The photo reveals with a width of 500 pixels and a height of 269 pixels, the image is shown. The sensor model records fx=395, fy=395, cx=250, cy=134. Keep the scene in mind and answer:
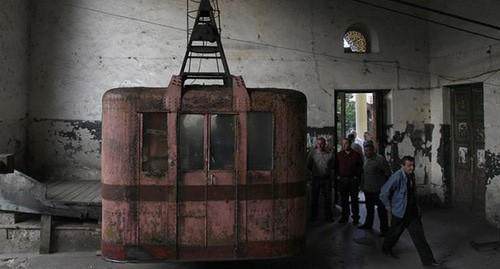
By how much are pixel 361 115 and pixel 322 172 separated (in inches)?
564

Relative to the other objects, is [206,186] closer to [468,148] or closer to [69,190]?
[69,190]

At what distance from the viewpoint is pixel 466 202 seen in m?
7.98

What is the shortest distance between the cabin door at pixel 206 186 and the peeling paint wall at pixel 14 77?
4.92 m

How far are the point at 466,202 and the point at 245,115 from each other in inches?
240

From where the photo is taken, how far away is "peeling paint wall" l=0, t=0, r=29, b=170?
718 centimetres

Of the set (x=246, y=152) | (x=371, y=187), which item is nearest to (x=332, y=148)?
(x=371, y=187)

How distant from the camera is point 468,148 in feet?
25.9

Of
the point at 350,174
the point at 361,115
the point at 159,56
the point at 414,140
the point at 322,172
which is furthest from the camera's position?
the point at 361,115

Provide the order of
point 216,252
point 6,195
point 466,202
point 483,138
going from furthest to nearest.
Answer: point 466,202 → point 483,138 → point 6,195 → point 216,252

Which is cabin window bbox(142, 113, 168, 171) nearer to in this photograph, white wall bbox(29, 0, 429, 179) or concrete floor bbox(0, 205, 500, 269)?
concrete floor bbox(0, 205, 500, 269)

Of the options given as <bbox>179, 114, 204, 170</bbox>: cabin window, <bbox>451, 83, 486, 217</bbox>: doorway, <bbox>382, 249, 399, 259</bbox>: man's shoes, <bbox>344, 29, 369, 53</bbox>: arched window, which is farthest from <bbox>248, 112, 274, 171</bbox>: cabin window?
<bbox>344, 29, 369, 53</bbox>: arched window

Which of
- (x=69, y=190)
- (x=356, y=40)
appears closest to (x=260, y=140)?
(x=69, y=190)

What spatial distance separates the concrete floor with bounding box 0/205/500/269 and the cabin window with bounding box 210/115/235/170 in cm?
187

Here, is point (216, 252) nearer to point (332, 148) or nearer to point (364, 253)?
point (364, 253)
